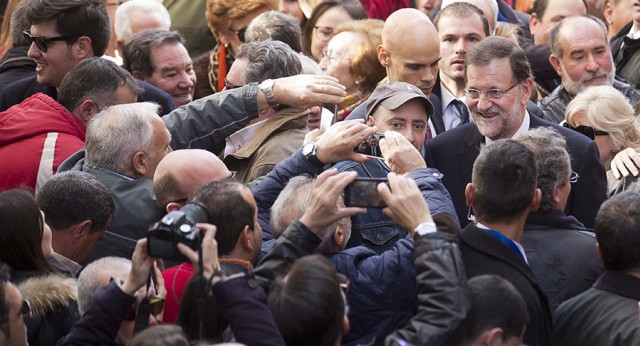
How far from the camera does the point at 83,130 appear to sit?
649cm

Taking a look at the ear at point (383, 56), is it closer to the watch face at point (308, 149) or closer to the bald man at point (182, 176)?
the watch face at point (308, 149)

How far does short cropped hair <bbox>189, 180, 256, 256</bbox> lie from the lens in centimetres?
474

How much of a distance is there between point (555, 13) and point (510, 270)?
5.11 m

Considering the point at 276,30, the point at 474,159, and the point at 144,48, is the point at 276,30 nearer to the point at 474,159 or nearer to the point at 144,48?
the point at 144,48

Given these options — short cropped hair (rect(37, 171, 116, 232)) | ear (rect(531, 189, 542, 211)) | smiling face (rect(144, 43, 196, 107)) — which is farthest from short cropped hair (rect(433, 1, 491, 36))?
short cropped hair (rect(37, 171, 116, 232))

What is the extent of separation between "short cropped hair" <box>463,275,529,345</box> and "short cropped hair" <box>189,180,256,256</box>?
3.24ft

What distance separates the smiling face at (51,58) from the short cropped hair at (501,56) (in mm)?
2321

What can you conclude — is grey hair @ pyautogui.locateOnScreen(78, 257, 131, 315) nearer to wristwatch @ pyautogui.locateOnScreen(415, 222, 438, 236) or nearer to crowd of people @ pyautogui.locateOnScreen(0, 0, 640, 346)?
crowd of people @ pyautogui.locateOnScreen(0, 0, 640, 346)

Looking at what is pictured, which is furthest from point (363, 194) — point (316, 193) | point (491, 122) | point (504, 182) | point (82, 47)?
point (82, 47)

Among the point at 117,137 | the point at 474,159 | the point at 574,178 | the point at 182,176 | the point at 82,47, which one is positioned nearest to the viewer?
the point at 182,176

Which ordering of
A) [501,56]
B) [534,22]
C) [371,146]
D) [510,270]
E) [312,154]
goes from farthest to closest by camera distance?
1. [534,22]
2. [501,56]
3. [371,146]
4. [312,154]
5. [510,270]

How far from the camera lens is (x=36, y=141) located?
247 inches

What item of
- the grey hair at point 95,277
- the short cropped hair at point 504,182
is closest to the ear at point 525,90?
the short cropped hair at point 504,182

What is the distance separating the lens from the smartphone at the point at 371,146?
568 centimetres
